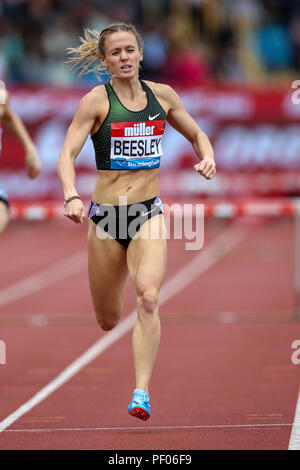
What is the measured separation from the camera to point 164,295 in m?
13.4

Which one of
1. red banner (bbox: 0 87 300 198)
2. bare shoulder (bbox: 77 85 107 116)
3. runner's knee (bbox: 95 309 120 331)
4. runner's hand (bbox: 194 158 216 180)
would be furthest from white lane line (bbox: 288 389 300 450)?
red banner (bbox: 0 87 300 198)

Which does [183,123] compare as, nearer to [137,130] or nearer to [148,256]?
[137,130]

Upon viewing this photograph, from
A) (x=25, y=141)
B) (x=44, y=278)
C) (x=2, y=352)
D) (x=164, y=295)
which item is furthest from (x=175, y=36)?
(x=25, y=141)

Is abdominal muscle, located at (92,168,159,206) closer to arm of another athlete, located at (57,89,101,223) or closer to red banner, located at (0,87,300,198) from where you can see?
arm of another athlete, located at (57,89,101,223)

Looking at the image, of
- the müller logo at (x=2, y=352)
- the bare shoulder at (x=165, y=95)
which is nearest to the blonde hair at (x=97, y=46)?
the bare shoulder at (x=165, y=95)

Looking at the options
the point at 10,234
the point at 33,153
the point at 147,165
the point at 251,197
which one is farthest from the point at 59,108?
the point at 147,165

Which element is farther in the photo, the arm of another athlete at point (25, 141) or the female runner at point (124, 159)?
the arm of another athlete at point (25, 141)

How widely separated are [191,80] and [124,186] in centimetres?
1579

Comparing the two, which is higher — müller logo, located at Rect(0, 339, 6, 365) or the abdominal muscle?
müller logo, located at Rect(0, 339, 6, 365)

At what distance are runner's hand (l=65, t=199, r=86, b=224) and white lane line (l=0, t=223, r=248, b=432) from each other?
137 centimetres

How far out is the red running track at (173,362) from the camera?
21.4ft

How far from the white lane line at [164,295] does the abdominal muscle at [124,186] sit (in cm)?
153

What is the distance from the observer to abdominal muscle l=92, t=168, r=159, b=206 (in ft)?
22.6

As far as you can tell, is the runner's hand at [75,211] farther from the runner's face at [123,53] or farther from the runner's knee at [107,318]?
the runner's knee at [107,318]
